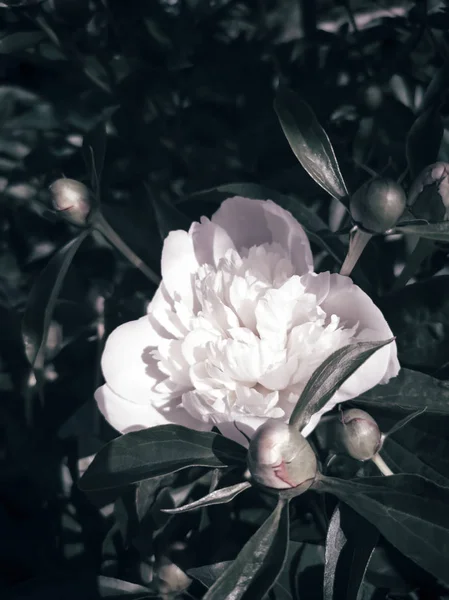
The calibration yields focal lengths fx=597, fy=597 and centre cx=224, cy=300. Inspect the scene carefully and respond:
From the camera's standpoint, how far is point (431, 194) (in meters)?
0.51

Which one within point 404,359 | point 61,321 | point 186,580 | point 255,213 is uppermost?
point 255,213

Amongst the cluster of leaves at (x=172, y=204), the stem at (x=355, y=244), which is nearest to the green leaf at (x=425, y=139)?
the cluster of leaves at (x=172, y=204)

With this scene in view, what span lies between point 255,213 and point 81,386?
0.34m

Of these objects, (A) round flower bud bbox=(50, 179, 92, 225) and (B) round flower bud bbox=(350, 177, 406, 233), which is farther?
(A) round flower bud bbox=(50, 179, 92, 225)

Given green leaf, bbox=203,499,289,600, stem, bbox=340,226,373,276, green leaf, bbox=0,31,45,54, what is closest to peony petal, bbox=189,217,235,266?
stem, bbox=340,226,373,276

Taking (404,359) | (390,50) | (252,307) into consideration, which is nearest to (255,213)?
(252,307)

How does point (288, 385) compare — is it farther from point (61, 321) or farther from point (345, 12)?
point (345, 12)

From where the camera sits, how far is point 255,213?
20.8 inches

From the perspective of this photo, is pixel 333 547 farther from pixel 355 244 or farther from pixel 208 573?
pixel 355 244

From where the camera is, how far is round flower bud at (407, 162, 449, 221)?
0.50 meters

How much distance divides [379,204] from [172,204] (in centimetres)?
24

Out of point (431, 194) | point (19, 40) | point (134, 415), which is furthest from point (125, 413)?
point (19, 40)

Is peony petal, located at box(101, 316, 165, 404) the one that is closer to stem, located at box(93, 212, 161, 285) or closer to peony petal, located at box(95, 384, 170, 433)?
peony petal, located at box(95, 384, 170, 433)

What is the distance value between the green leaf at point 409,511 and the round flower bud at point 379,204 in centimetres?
20
